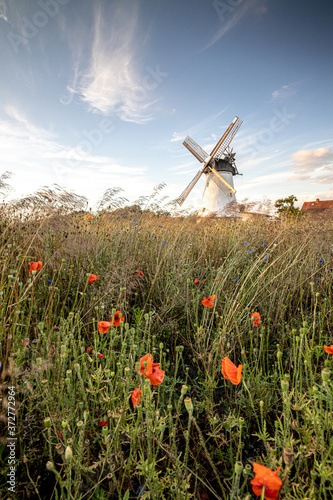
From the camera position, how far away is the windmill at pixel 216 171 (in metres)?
19.4

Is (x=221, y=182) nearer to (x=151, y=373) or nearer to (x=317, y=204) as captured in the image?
(x=151, y=373)

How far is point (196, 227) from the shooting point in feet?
18.5

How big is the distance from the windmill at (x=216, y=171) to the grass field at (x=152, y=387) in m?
16.0

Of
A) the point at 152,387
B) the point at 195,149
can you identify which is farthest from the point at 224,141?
the point at 152,387

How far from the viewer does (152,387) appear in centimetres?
156

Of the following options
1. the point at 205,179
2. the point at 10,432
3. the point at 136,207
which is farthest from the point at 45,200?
the point at 205,179

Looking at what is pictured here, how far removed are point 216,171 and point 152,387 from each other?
1929 centimetres

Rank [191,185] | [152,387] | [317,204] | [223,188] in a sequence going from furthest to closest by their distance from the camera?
1. [317,204]
2. [191,185]
3. [223,188]
4. [152,387]

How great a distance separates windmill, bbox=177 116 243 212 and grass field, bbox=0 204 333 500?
16008 mm

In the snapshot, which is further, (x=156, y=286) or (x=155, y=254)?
(x=155, y=254)

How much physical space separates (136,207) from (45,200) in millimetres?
1744

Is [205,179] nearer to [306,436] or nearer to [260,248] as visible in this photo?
[260,248]

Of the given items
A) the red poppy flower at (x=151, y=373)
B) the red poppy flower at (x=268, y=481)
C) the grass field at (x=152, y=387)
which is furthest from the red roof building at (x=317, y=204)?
the red poppy flower at (x=268, y=481)

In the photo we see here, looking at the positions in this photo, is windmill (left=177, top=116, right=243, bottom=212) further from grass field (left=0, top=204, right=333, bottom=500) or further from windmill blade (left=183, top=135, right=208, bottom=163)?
grass field (left=0, top=204, right=333, bottom=500)
